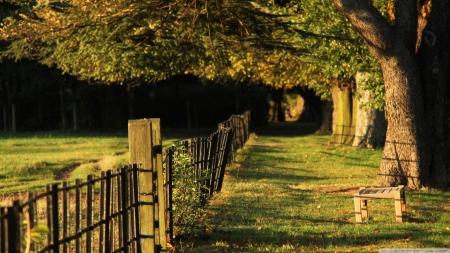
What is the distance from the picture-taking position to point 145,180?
9.15 meters

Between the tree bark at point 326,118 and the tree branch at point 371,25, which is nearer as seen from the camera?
the tree branch at point 371,25

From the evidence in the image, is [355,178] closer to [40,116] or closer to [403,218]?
[403,218]

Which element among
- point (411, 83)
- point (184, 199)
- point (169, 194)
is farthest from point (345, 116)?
point (169, 194)

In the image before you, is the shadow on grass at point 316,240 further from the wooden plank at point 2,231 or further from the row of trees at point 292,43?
the row of trees at point 292,43

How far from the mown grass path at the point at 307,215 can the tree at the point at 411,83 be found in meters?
0.73

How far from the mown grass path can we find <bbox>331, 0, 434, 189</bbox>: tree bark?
692mm

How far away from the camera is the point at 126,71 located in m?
26.5

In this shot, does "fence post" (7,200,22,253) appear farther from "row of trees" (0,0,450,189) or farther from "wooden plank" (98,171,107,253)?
"row of trees" (0,0,450,189)

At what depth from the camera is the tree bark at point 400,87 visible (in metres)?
16.9

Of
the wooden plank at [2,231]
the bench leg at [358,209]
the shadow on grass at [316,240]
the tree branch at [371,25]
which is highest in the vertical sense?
the tree branch at [371,25]

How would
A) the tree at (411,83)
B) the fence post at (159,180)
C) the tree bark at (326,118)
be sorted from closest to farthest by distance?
the fence post at (159,180)
the tree at (411,83)
the tree bark at (326,118)

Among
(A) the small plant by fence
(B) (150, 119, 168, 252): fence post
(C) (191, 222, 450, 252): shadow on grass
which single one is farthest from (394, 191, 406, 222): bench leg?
(B) (150, 119, 168, 252): fence post

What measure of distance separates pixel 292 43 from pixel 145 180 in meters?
14.1

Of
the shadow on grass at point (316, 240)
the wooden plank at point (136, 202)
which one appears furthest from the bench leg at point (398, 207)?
the wooden plank at point (136, 202)
